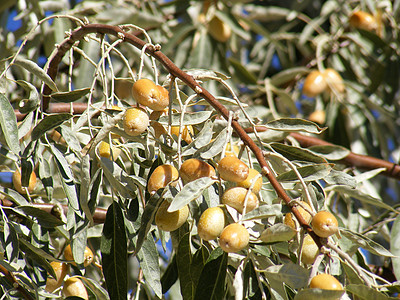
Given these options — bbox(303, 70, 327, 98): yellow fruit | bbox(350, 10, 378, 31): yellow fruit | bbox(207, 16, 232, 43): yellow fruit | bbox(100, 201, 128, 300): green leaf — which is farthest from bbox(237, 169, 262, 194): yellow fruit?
bbox(350, 10, 378, 31): yellow fruit

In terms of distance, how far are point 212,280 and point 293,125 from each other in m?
0.30

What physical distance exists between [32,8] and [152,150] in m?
1.19

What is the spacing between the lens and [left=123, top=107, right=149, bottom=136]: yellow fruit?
0.85 meters

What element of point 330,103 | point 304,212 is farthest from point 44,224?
point 330,103

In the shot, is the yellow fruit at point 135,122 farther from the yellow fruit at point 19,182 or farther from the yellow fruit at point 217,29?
the yellow fruit at point 217,29

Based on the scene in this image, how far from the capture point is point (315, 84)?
7.23ft

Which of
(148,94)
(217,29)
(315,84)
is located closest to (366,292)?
(148,94)

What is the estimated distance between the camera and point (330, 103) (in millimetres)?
2273

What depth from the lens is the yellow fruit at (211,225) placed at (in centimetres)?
76

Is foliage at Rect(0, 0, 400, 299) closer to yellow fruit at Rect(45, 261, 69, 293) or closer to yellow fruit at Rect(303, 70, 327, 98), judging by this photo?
yellow fruit at Rect(45, 261, 69, 293)

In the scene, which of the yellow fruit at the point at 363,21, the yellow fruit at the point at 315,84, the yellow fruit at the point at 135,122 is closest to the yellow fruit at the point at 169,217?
the yellow fruit at the point at 135,122

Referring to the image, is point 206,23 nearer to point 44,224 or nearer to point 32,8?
point 32,8

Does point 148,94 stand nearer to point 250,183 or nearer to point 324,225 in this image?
point 250,183

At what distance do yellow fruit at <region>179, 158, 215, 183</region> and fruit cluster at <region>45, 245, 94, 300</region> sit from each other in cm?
35
